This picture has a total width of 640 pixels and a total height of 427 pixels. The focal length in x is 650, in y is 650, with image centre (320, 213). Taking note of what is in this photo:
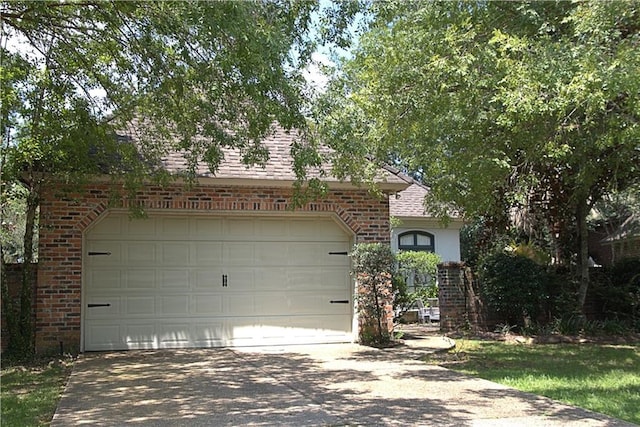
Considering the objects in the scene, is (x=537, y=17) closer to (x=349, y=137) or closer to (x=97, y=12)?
(x=349, y=137)

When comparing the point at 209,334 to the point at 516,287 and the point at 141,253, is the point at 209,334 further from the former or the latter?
the point at 516,287

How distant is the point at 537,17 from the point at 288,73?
3.36 metres

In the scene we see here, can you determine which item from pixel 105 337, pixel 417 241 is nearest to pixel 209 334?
pixel 105 337

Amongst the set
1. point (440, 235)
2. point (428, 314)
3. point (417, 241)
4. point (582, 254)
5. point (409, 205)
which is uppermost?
point (409, 205)

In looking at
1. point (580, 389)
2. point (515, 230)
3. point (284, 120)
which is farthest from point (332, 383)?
point (515, 230)

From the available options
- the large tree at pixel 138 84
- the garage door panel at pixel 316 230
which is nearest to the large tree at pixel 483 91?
the large tree at pixel 138 84

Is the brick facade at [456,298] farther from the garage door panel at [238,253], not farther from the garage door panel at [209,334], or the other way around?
the garage door panel at [209,334]

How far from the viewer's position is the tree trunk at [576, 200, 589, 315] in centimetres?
1495

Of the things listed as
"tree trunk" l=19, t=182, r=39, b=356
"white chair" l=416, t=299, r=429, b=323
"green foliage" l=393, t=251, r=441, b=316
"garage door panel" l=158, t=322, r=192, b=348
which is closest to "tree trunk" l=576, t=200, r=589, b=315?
"white chair" l=416, t=299, r=429, b=323

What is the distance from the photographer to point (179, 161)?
12.5 meters

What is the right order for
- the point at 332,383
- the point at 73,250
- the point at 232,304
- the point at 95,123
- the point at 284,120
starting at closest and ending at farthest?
1. the point at 284,120
2. the point at 332,383
3. the point at 95,123
4. the point at 73,250
5. the point at 232,304

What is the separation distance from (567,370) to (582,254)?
606 centimetres

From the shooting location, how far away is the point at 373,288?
12.7 m

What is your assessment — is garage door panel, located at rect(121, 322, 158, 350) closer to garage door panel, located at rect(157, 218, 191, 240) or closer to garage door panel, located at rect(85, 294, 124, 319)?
garage door panel, located at rect(85, 294, 124, 319)
